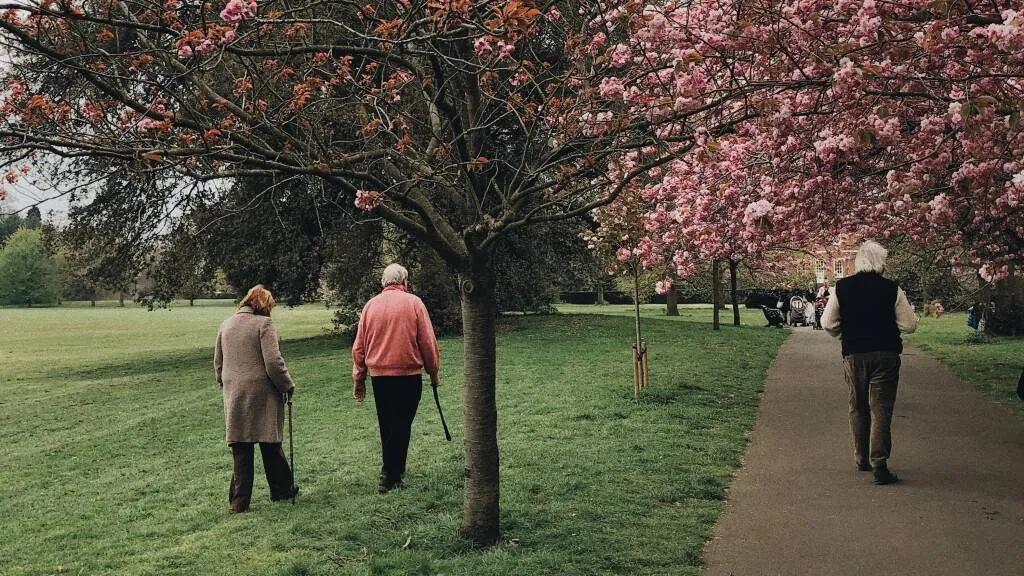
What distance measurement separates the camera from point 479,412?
19.5ft

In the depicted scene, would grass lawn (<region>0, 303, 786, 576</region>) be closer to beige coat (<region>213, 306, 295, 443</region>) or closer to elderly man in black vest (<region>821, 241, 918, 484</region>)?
beige coat (<region>213, 306, 295, 443</region>)

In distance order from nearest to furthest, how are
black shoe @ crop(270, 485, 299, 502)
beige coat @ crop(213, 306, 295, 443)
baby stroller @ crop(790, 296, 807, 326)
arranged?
beige coat @ crop(213, 306, 295, 443) → black shoe @ crop(270, 485, 299, 502) → baby stroller @ crop(790, 296, 807, 326)

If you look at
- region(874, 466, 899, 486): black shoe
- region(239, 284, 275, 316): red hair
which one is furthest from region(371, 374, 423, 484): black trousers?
region(874, 466, 899, 486): black shoe

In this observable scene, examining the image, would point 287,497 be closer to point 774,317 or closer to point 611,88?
point 611,88

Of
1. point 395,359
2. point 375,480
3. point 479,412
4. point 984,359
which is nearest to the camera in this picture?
point 479,412

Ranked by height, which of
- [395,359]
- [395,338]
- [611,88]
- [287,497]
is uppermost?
[611,88]

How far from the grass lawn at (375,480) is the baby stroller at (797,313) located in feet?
55.9

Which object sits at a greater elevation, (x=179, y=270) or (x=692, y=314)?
(x=179, y=270)

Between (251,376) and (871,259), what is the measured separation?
5632 mm

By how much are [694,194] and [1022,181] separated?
5.93 metres

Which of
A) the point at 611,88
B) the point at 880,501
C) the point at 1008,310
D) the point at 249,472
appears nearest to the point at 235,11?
the point at 611,88

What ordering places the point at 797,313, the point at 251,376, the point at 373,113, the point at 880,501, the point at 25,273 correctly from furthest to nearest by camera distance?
the point at 25,273 < the point at 797,313 < the point at 251,376 < the point at 880,501 < the point at 373,113

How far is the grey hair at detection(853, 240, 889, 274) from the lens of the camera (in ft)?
24.2

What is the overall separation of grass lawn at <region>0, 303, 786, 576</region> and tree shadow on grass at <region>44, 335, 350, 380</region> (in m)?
4.79
